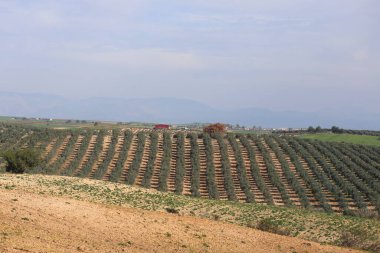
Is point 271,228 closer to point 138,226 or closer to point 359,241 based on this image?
point 359,241

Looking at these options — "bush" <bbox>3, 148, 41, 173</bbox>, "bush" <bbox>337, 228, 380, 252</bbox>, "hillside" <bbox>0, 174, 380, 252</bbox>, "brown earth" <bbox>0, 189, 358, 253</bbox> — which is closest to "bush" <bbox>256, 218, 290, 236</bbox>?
"hillside" <bbox>0, 174, 380, 252</bbox>

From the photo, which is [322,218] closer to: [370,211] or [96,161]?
[370,211]

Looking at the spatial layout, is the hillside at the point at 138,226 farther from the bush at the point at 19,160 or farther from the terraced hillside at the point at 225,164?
the terraced hillside at the point at 225,164

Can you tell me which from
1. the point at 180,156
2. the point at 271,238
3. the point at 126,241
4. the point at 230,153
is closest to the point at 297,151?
the point at 230,153

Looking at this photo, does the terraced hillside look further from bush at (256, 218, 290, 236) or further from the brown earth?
the brown earth

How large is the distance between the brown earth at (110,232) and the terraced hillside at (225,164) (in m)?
18.1

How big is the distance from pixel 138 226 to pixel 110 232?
185 cm

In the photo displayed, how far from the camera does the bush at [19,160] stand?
3866 cm

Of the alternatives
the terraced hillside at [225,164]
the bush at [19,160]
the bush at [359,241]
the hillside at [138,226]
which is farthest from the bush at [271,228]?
the bush at [19,160]

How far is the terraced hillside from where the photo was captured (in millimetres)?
42188

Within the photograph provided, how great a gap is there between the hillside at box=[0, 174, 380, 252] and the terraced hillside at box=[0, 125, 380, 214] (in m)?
11.4

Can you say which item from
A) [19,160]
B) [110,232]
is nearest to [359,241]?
[110,232]

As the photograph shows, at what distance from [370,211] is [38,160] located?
28.0 metres

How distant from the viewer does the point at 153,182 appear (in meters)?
45.5
